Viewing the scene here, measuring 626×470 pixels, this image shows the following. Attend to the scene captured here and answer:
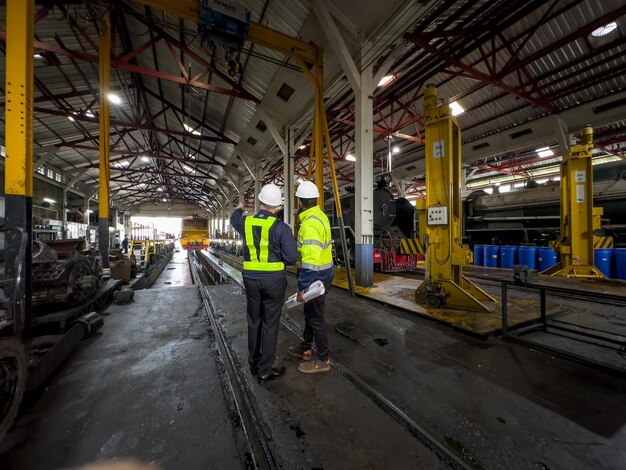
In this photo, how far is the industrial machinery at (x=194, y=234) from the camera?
67.9ft

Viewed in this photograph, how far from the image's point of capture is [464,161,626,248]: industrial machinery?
7254 millimetres

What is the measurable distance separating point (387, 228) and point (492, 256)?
14.6ft

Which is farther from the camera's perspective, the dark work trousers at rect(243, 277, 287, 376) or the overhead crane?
the overhead crane

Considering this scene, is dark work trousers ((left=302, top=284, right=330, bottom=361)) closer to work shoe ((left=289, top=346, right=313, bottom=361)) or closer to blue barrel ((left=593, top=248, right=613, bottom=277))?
work shoe ((left=289, top=346, right=313, bottom=361))

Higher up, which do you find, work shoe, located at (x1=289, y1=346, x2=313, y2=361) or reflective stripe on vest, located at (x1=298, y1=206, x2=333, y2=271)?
reflective stripe on vest, located at (x1=298, y1=206, x2=333, y2=271)

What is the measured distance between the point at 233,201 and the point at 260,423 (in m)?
21.9

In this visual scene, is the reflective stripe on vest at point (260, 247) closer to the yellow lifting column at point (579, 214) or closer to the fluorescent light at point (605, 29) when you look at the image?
the yellow lifting column at point (579, 214)

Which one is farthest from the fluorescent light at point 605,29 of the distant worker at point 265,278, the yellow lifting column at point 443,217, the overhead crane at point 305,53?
the distant worker at point 265,278

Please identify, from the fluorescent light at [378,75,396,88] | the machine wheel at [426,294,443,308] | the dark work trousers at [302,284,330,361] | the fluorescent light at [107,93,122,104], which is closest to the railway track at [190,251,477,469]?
the dark work trousers at [302,284,330,361]

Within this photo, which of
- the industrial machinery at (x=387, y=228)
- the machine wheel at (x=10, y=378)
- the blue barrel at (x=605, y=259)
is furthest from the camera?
the industrial machinery at (x=387, y=228)

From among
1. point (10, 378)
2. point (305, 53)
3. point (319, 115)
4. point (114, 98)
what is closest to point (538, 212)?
point (319, 115)

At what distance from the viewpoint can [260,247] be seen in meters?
2.19

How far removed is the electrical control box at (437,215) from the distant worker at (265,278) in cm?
273

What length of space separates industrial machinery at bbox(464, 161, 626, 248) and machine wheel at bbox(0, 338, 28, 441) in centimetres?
669
